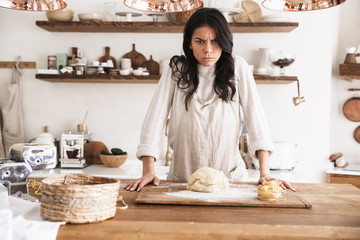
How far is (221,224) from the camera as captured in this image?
103cm

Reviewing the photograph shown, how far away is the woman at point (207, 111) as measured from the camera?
5.92 feet

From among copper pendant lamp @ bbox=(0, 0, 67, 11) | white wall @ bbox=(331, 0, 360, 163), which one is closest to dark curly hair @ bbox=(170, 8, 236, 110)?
copper pendant lamp @ bbox=(0, 0, 67, 11)

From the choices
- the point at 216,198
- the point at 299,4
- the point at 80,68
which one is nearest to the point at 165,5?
the point at 299,4

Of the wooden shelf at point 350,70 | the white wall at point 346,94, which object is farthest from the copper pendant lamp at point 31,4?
the white wall at point 346,94

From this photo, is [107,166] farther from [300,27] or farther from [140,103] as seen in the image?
[300,27]

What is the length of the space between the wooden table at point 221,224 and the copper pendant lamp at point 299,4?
Answer: 3.00 ft

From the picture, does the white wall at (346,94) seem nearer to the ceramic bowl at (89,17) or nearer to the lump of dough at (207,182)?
the ceramic bowl at (89,17)

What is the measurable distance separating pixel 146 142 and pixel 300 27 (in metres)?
2.31

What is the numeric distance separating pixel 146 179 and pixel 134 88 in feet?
6.78

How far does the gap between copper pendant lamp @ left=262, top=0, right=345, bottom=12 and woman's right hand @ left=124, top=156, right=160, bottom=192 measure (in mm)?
930

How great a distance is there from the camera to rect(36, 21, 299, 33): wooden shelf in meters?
3.18

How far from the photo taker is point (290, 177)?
292 centimetres

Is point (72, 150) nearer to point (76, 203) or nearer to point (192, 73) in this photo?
point (192, 73)

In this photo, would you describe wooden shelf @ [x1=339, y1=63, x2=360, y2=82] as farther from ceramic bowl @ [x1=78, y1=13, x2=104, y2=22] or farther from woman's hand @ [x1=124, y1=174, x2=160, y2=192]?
woman's hand @ [x1=124, y1=174, x2=160, y2=192]
